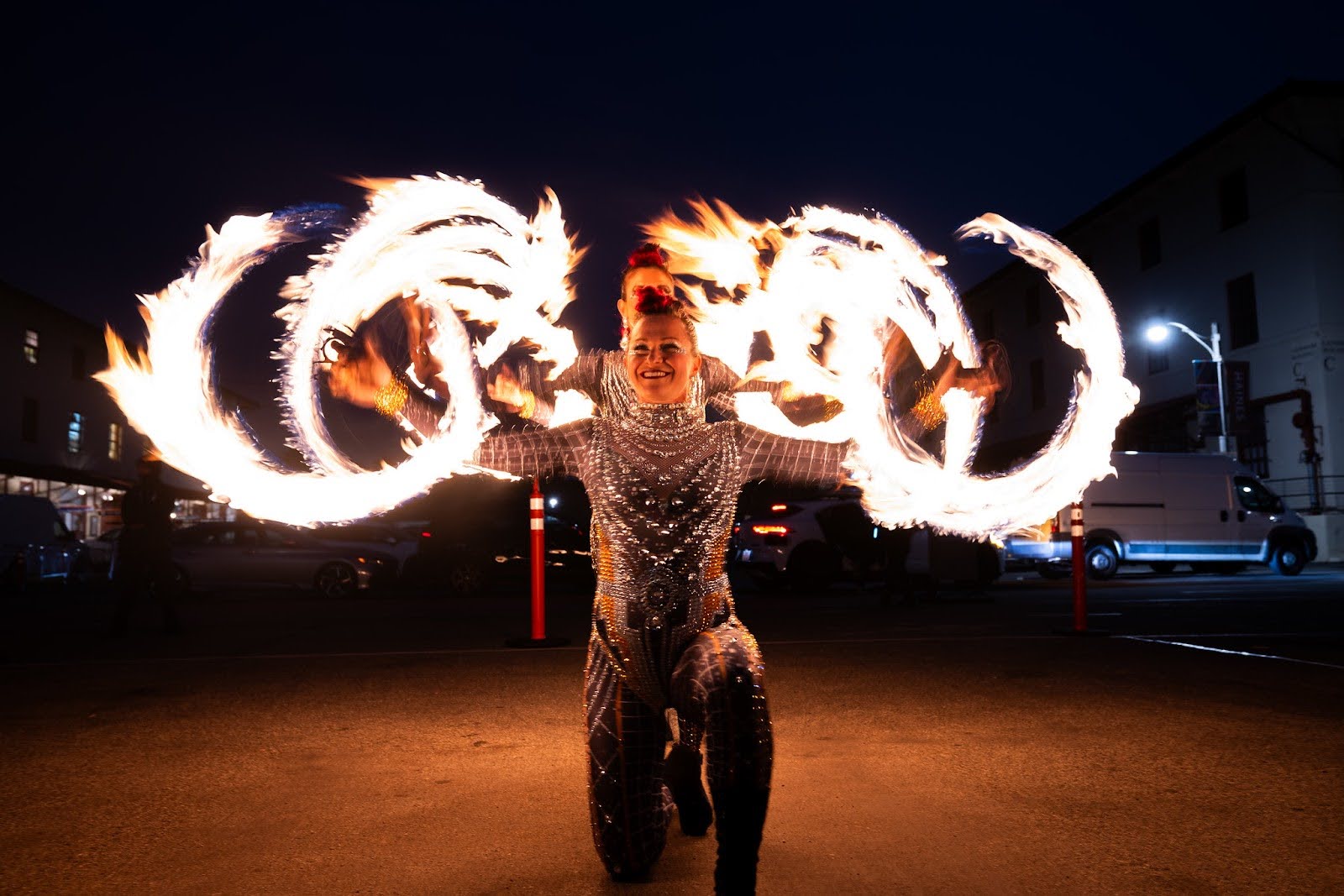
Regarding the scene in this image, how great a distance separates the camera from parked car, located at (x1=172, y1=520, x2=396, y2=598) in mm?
20016

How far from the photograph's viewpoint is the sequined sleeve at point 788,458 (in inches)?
144

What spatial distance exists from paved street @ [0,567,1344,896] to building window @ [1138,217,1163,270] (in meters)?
30.3

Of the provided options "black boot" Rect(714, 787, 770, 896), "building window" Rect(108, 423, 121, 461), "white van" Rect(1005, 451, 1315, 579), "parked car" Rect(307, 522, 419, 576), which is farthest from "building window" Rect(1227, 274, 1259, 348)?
"building window" Rect(108, 423, 121, 461)

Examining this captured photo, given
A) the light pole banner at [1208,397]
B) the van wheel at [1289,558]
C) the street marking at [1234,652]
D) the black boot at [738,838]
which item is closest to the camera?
the black boot at [738,838]

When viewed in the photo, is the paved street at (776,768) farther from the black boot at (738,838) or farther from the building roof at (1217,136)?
the building roof at (1217,136)

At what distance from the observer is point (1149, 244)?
38.9m

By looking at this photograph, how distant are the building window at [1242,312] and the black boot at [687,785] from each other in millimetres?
34099

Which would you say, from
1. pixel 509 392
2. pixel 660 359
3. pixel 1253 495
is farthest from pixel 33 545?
pixel 1253 495

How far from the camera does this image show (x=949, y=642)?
10680 mm

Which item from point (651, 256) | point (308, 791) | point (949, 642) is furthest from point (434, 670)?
point (651, 256)

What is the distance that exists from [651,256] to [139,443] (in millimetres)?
60519

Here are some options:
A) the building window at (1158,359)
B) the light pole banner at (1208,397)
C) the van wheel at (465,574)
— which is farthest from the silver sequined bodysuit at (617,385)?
the building window at (1158,359)

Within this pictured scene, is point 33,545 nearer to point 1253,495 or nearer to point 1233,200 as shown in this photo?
point 1253,495

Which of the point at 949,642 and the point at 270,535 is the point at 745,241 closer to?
the point at 949,642
